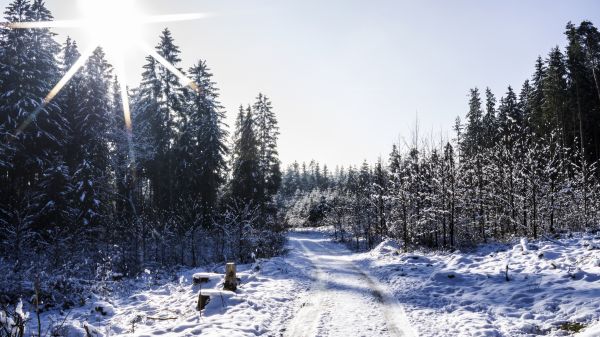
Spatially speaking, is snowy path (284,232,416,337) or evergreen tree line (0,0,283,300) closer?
snowy path (284,232,416,337)

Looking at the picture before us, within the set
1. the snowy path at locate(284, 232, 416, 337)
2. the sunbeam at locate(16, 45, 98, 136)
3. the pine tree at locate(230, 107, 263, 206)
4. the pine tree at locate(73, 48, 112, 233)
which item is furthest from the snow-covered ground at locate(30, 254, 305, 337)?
the pine tree at locate(230, 107, 263, 206)

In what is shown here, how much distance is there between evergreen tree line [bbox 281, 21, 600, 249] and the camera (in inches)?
766

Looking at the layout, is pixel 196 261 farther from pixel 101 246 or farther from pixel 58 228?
pixel 58 228

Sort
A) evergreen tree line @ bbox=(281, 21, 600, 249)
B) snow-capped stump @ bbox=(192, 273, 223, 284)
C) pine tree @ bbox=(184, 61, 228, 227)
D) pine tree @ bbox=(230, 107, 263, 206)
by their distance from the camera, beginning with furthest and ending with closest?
1. pine tree @ bbox=(230, 107, 263, 206)
2. pine tree @ bbox=(184, 61, 228, 227)
3. evergreen tree line @ bbox=(281, 21, 600, 249)
4. snow-capped stump @ bbox=(192, 273, 223, 284)

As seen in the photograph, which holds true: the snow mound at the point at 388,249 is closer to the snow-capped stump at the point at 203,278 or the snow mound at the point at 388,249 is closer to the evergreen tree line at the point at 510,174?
the evergreen tree line at the point at 510,174

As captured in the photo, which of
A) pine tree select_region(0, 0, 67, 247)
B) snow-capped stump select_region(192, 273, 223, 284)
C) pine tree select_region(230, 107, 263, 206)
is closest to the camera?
snow-capped stump select_region(192, 273, 223, 284)

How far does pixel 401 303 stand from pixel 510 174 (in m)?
14.1

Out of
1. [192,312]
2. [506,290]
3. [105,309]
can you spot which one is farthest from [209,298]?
[506,290]

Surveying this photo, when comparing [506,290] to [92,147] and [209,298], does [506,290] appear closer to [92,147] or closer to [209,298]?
[209,298]

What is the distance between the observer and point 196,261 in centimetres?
2703

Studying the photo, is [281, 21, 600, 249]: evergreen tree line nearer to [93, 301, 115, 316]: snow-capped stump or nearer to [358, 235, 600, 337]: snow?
[358, 235, 600, 337]: snow

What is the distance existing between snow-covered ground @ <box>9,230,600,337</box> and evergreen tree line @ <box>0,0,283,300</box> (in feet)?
22.4

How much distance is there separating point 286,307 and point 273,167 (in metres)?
34.2

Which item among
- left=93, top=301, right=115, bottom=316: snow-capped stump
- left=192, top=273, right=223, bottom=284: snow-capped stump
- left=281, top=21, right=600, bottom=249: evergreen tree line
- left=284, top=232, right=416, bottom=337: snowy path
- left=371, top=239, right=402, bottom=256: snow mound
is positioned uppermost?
left=281, top=21, right=600, bottom=249: evergreen tree line
